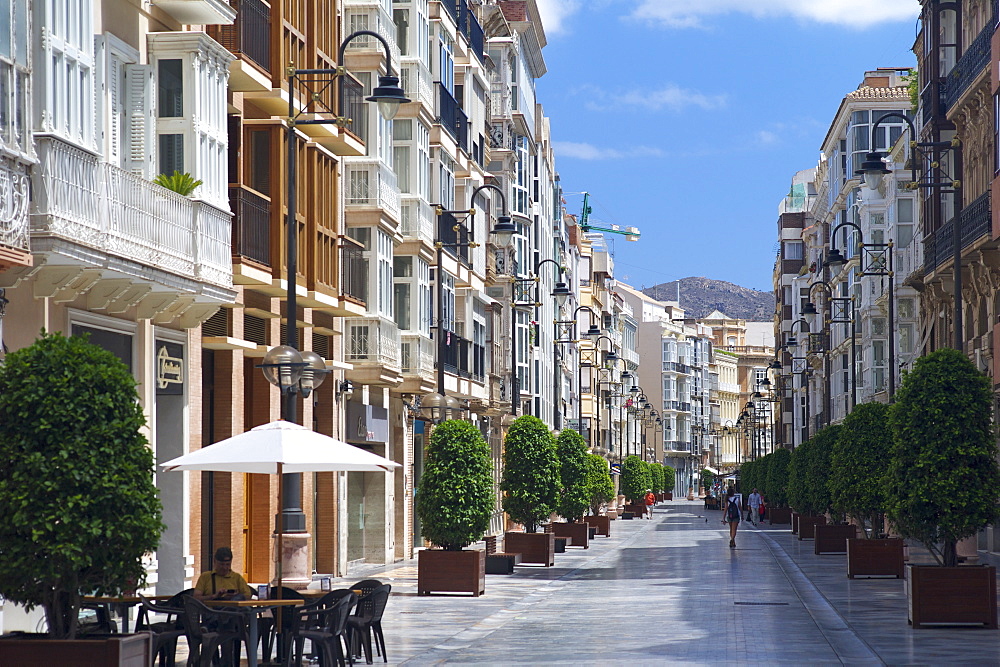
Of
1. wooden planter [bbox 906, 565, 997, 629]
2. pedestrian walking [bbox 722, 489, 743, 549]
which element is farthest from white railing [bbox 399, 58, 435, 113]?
wooden planter [bbox 906, 565, 997, 629]

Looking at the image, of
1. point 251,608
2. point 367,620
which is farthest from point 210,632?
point 367,620

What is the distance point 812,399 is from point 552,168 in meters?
26.3

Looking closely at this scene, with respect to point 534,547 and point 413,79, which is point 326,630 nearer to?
point 534,547

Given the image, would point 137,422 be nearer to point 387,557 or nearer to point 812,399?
point 387,557

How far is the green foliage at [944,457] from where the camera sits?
A: 20.9m

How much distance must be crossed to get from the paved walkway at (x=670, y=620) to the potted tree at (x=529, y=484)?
1.09m

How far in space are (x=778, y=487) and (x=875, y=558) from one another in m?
43.8

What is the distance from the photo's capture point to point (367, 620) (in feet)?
55.0

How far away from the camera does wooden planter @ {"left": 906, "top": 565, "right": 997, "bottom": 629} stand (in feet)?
66.2

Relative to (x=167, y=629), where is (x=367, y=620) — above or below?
below

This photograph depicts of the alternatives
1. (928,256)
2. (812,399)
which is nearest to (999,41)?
(928,256)

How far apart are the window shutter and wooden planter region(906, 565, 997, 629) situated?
37.6 feet

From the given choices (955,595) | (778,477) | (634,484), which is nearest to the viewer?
(955,595)

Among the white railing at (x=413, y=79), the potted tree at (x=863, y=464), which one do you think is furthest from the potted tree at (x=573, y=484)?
the potted tree at (x=863, y=464)
